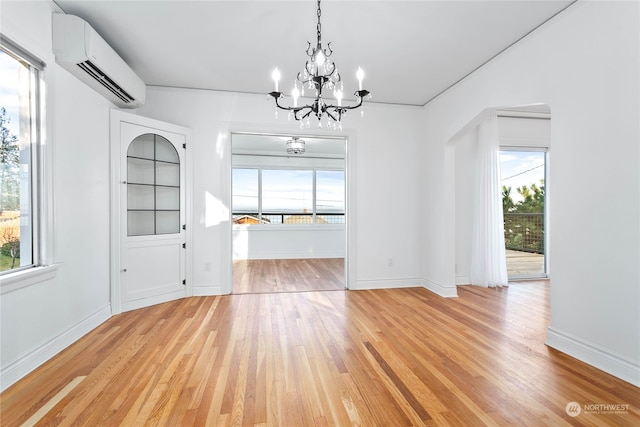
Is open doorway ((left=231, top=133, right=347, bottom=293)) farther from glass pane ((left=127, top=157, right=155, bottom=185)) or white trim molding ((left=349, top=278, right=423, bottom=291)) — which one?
glass pane ((left=127, top=157, right=155, bottom=185))

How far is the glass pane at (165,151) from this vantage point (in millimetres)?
3673

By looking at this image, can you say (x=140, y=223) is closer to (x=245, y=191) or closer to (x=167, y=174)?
(x=167, y=174)

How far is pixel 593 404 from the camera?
172 cm

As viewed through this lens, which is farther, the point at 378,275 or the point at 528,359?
the point at 378,275

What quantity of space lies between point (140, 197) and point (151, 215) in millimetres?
251

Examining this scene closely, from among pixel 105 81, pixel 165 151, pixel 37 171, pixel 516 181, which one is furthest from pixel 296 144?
pixel 37 171

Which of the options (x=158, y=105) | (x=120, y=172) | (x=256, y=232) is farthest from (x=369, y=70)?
(x=256, y=232)

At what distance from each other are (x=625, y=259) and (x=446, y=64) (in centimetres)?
247

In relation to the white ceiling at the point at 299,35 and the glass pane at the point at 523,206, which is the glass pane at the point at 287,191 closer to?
the white ceiling at the point at 299,35

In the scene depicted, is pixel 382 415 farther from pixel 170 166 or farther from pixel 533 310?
pixel 170 166

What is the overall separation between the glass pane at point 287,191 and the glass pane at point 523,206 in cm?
439

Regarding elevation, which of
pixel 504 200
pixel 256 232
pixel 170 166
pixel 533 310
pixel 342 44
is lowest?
pixel 533 310

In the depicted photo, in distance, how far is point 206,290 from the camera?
3979 mm

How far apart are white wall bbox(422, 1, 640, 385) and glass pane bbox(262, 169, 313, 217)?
5.32 meters
